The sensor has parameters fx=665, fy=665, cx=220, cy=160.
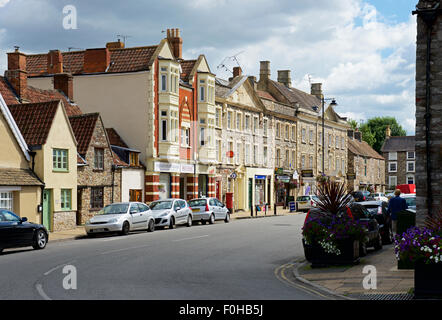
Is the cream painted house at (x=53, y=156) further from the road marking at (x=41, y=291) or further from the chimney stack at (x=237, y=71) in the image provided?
A: the chimney stack at (x=237, y=71)

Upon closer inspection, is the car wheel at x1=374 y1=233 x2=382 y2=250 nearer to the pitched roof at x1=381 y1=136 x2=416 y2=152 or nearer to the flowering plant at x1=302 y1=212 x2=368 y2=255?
the flowering plant at x1=302 y1=212 x2=368 y2=255

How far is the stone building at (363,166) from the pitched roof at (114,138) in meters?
47.0

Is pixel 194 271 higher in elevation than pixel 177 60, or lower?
lower

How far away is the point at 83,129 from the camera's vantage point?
35875 millimetres

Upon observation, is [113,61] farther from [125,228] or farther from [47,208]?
[125,228]

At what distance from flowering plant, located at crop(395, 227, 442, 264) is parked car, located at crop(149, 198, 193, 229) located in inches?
859

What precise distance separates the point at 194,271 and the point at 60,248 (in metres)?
8.55

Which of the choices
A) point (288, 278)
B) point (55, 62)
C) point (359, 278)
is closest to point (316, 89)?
point (55, 62)

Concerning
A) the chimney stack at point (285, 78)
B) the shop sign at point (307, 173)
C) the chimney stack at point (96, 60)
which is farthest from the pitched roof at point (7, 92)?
the chimney stack at point (285, 78)

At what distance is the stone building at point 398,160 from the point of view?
357 ft

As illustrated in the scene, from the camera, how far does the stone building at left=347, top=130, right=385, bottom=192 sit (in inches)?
3506
